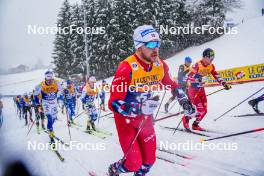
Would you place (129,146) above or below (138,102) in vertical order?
below

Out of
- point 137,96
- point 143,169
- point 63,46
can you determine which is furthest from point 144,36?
point 63,46

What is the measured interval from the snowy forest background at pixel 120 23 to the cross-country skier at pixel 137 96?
2561cm

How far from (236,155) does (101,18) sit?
2742cm

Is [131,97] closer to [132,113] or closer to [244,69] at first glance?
[132,113]

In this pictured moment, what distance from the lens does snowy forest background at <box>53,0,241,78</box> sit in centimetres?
2975

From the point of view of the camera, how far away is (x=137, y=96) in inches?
156

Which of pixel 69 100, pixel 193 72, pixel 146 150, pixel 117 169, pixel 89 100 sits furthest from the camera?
pixel 69 100

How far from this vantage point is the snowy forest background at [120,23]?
97.6ft

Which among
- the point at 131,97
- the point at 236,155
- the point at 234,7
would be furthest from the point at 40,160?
the point at 234,7

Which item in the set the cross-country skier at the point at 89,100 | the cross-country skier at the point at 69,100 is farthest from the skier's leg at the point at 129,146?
the cross-country skier at the point at 69,100

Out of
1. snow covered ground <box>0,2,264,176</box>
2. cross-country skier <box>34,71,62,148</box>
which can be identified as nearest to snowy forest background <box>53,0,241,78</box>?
snow covered ground <box>0,2,264,176</box>

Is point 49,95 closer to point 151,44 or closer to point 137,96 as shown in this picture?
point 137,96

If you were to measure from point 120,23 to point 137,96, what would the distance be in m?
26.9

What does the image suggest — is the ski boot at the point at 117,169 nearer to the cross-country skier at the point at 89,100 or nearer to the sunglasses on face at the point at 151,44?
the sunglasses on face at the point at 151,44
